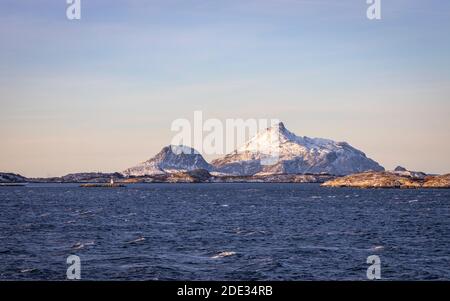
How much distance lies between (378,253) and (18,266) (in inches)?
1540

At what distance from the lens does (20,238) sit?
3115 inches

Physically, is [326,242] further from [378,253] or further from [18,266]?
[18,266]

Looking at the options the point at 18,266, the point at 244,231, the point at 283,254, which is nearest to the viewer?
the point at 18,266

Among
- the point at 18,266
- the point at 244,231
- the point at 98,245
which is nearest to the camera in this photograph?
the point at 18,266

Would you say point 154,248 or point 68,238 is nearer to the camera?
point 154,248
